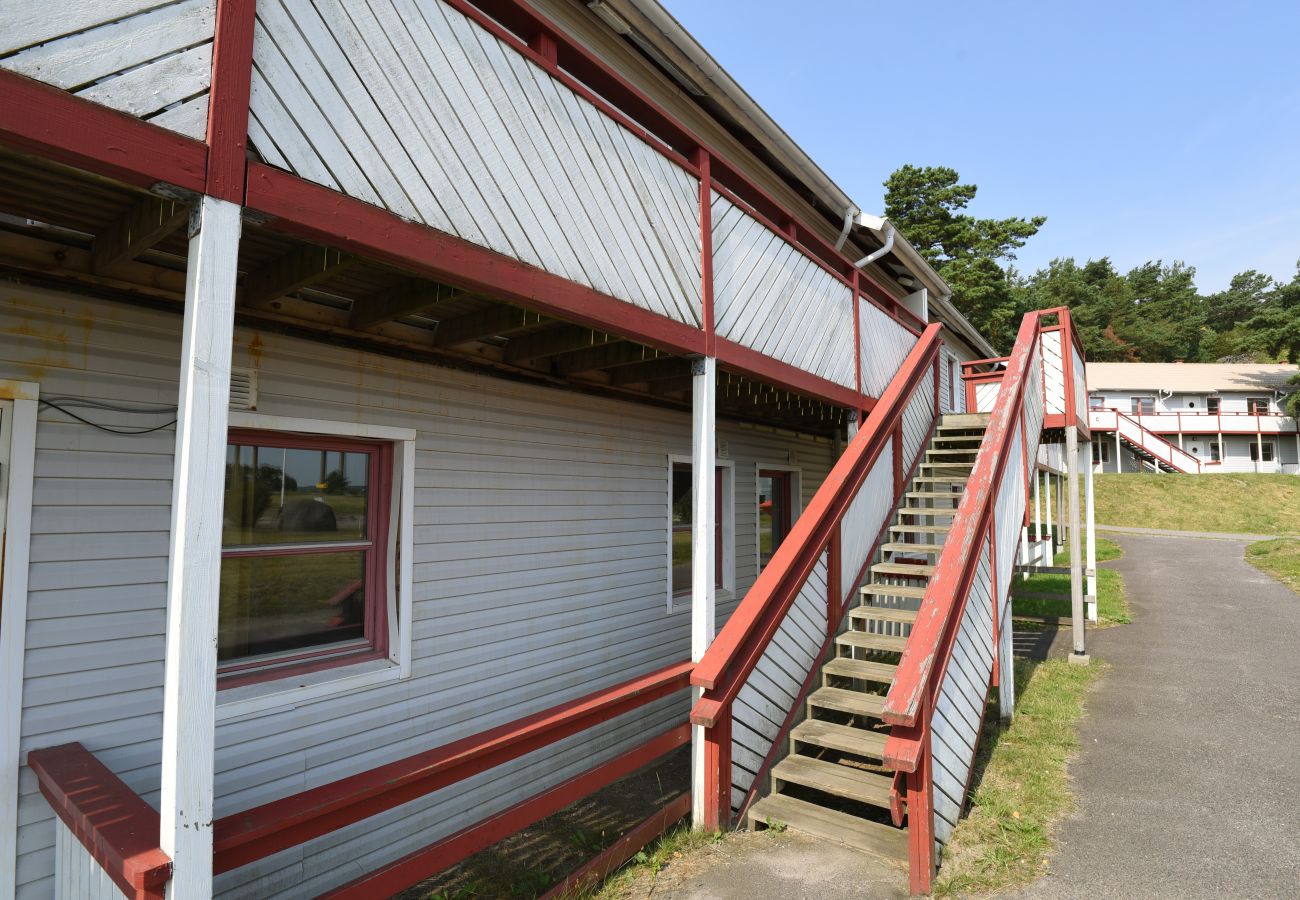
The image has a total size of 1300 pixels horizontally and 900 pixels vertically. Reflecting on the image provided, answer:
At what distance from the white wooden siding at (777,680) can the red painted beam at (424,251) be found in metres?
2.11

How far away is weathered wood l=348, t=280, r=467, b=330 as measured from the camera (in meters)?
3.36

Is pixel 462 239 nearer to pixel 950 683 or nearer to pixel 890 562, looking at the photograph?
pixel 950 683

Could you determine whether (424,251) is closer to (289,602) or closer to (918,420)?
(289,602)

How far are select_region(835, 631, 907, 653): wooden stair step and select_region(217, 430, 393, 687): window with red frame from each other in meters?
3.09

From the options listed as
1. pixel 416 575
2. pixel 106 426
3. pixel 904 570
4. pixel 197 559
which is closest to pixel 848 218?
pixel 904 570

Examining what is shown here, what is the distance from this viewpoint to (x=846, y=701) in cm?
456

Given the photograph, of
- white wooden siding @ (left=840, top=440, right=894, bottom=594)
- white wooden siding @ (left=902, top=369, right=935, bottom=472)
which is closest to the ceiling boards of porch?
white wooden siding @ (left=840, top=440, right=894, bottom=594)

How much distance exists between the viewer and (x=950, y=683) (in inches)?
164

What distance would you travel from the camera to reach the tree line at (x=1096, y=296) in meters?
34.2

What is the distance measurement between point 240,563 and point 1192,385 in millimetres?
51859

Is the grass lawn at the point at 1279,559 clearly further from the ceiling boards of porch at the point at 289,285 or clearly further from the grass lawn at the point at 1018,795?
the ceiling boards of porch at the point at 289,285

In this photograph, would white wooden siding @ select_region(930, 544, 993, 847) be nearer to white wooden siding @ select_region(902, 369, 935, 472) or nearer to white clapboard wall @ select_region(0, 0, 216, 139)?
white wooden siding @ select_region(902, 369, 935, 472)

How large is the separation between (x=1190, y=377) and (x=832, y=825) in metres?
51.1

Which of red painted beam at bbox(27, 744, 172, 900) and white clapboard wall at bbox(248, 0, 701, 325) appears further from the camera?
white clapboard wall at bbox(248, 0, 701, 325)
